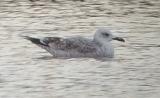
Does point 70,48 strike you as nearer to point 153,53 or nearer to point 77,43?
point 77,43

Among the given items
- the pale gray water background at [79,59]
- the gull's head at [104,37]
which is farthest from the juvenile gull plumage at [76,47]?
the pale gray water background at [79,59]

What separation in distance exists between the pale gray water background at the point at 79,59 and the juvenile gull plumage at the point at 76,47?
17 centimetres

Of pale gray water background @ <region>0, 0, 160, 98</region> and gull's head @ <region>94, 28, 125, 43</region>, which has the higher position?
gull's head @ <region>94, 28, 125, 43</region>

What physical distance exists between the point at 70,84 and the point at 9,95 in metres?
1.03

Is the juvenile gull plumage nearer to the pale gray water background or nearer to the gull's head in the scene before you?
the gull's head

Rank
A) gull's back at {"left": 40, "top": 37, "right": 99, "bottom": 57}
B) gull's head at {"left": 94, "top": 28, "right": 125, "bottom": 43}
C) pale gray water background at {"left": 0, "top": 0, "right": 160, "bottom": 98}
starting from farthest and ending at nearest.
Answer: gull's head at {"left": 94, "top": 28, "right": 125, "bottom": 43}, gull's back at {"left": 40, "top": 37, "right": 99, "bottom": 57}, pale gray water background at {"left": 0, "top": 0, "right": 160, "bottom": 98}

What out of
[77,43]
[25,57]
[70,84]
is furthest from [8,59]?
[70,84]

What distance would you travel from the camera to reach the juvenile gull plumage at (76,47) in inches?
523

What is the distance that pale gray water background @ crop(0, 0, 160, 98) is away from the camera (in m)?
10.9

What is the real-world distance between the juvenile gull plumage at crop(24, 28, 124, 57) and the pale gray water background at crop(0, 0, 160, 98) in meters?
0.17

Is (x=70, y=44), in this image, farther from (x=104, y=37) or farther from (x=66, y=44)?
(x=104, y=37)

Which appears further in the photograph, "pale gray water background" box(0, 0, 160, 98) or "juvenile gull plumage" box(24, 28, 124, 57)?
"juvenile gull plumage" box(24, 28, 124, 57)

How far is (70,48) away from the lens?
523 inches

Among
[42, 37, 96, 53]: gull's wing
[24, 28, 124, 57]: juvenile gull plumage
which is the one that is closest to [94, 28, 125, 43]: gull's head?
[24, 28, 124, 57]: juvenile gull plumage
